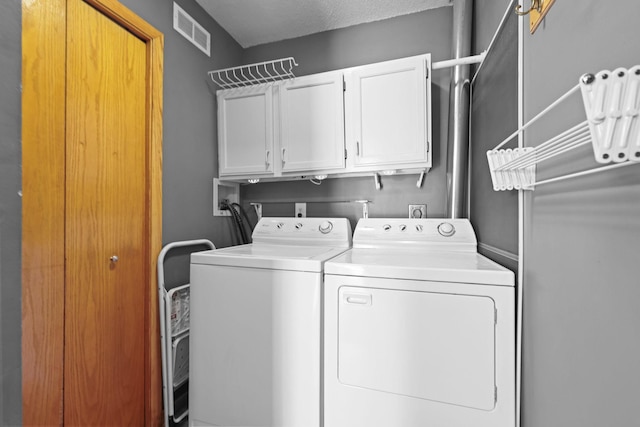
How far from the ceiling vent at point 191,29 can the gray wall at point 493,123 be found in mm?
1892

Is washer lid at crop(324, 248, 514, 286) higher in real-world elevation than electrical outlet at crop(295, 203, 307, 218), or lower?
→ lower

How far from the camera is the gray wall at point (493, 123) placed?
1031mm

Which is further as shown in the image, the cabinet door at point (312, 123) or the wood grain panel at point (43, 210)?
the cabinet door at point (312, 123)

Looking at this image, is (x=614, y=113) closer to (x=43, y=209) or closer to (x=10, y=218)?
(x=10, y=218)

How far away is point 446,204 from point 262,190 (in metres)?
1.54

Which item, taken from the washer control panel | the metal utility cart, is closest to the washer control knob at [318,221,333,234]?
the washer control panel

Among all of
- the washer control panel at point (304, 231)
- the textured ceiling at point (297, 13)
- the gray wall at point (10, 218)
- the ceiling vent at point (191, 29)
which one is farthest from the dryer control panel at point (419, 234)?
the ceiling vent at point (191, 29)

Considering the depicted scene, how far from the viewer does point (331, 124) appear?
70.5 inches

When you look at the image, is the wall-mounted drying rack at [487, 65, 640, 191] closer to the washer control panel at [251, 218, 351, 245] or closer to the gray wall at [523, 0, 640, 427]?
the gray wall at [523, 0, 640, 427]

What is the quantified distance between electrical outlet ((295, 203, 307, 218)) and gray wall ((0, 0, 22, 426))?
1.61 metres

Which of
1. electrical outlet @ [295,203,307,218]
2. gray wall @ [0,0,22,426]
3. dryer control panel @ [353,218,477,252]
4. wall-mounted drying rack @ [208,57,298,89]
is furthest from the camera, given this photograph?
electrical outlet @ [295,203,307,218]

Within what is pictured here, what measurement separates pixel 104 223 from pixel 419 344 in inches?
63.7

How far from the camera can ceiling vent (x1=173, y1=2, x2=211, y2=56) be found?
171 cm

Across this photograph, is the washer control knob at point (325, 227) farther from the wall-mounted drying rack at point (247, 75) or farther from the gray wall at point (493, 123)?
the wall-mounted drying rack at point (247, 75)
